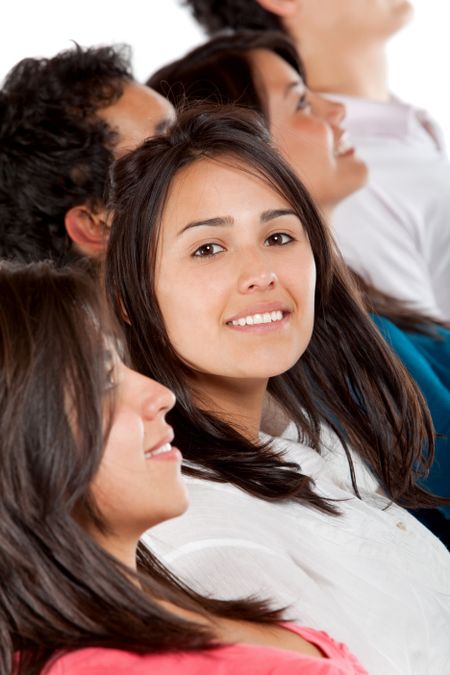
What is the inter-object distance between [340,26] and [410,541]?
1.67 meters

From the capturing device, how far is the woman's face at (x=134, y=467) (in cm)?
107

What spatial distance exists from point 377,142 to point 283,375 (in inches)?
49.9

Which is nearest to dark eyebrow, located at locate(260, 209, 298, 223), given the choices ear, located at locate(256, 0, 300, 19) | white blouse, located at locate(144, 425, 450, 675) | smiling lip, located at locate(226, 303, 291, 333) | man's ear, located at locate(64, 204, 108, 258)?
smiling lip, located at locate(226, 303, 291, 333)

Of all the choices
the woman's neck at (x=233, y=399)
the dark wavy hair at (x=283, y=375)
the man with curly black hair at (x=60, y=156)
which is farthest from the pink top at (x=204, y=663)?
the man with curly black hair at (x=60, y=156)

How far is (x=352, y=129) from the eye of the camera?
9.50 ft

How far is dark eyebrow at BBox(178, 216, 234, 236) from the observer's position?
1.45 metres

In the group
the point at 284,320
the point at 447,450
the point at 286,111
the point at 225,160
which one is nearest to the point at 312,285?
the point at 284,320

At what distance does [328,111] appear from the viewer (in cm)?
247

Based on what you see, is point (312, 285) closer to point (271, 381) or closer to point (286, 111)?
point (271, 381)

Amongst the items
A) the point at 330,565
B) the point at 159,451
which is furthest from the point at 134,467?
the point at 330,565

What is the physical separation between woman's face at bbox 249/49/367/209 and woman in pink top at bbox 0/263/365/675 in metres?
1.23

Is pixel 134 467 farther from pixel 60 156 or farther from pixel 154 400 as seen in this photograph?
pixel 60 156

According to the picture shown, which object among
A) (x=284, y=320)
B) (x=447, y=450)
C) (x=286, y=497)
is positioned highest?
(x=284, y=320)

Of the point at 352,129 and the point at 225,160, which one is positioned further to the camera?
the point at 352,129
